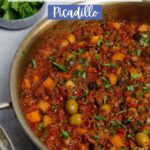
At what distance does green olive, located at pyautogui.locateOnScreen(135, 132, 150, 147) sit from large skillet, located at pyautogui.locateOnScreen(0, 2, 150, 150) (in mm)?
449

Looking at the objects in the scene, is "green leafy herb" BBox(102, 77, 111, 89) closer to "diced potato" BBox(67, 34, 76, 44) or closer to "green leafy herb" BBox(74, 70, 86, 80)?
"green leafy herb" BBox(74, 70, 86, 80)

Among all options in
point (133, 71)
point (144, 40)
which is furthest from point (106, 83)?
point (144, 40)

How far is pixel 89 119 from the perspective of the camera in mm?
2354

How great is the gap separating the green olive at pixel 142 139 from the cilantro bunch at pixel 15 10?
971 millimetres

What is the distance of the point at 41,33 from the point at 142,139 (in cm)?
74

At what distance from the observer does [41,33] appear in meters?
2.53

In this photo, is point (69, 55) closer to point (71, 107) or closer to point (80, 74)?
point (80, 74)

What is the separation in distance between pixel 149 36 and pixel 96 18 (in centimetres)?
30

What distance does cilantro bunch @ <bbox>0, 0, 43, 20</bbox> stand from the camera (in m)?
2.78

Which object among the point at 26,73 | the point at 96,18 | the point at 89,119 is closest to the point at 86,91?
the point at 89,119

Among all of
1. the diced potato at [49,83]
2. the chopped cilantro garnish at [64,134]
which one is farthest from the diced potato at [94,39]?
the chopped cilantro garnish at [64,134]

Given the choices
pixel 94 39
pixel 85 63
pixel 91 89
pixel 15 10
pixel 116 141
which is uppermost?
pixel 15 10

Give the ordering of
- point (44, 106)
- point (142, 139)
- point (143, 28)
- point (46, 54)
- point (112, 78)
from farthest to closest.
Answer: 1. point (143, 28)
2. point (46, 54)
3. point (112, 78)
4. point (44, 106)
5. point (142, 139)

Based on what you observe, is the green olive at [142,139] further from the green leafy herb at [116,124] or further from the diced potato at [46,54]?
the diced potato at [46,54]
